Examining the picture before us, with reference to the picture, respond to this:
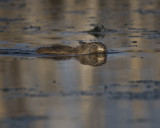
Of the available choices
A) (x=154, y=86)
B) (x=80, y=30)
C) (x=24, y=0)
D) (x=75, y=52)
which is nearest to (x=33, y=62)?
(x=75, y=52)

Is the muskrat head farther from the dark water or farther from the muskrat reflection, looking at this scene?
the dark water

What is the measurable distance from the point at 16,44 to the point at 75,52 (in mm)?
2933

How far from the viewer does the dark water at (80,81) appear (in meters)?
8.11

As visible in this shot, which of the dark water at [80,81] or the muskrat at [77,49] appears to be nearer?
the dark water at [80,81]

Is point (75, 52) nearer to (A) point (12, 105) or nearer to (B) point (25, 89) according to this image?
(B) point (25, 89)

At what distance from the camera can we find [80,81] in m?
10.7

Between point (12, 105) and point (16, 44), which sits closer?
point (12, 105)

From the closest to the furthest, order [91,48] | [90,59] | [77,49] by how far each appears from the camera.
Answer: [90,59], [91,48], [77,49]

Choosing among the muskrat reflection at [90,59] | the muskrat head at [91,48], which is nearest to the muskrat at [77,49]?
the muskrat head at [91,48]

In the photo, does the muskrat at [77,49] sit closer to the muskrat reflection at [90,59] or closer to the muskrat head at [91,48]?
the muskrat head at [91,48]

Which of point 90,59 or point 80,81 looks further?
point 90,59

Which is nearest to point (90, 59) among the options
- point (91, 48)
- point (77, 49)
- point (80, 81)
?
point (91, 48)

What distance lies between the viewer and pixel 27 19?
25281 millimetres

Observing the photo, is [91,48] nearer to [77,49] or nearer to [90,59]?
[77,49]
